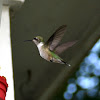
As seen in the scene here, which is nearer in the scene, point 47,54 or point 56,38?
point 56,38

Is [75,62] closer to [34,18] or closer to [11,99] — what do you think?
[34,18]

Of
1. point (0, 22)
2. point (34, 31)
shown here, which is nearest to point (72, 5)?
point (34, 31)

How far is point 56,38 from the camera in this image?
1990 millimetres

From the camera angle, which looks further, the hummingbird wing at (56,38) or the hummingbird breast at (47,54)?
the hummingbird breast at (47,54)

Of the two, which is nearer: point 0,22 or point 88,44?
point 0,22

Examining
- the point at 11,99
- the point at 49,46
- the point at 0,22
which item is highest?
the point at 0,22

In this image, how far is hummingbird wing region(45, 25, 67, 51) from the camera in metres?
1.94

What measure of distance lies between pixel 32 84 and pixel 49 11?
142 cm

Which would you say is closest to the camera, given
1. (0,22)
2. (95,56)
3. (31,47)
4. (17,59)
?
(0,22)

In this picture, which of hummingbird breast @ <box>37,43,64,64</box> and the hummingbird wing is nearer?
the hummingbird wing

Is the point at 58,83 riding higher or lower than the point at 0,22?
higher

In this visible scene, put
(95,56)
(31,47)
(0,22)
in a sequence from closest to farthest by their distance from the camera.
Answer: (0,22) < (31,47) < (95,56)

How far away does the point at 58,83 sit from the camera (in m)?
4.03

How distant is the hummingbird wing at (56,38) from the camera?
1943 millimetres
